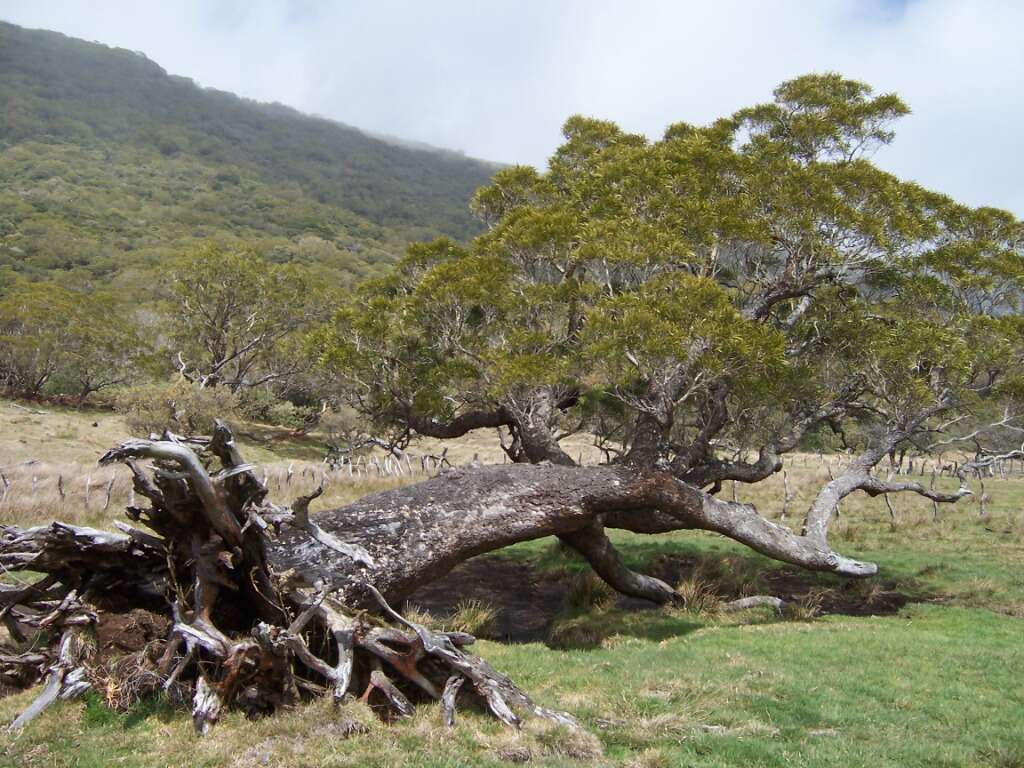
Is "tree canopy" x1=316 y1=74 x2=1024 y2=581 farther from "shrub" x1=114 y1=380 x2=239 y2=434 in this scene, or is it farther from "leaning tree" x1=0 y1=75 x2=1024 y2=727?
"shrub" x1=114 y1=380 x2=239 y2=434

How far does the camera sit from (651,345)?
10.1 meters

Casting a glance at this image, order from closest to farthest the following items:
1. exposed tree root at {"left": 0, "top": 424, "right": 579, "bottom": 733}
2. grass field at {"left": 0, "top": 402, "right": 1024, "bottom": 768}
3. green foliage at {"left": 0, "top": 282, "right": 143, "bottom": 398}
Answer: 1. grass field at {"left": 0, "top": 402, "right": 1024, "bottom": 768}
2. exposed tree root at {"left": 0, "top": 424, "right": 579, "bottom": 733}
3. green foliage at {"left": 0, "top": 282, "right": 143, "bottom": 398}

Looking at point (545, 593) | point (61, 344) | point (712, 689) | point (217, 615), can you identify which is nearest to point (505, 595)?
point (545, 593)

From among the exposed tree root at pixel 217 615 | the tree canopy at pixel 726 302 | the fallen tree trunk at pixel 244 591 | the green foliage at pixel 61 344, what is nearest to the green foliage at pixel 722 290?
the tree canopy at pixel 726 302

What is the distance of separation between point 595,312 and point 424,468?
17.0 metres

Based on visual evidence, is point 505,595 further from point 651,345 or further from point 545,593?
point 651,345

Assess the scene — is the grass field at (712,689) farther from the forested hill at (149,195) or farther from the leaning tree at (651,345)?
the forested hill at (149,195)

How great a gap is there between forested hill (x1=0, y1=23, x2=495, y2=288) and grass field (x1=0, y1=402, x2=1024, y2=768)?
226 feet

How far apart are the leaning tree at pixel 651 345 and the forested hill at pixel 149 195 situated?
64.8 m

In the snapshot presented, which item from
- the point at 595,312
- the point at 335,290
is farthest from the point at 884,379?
the point at 335,290

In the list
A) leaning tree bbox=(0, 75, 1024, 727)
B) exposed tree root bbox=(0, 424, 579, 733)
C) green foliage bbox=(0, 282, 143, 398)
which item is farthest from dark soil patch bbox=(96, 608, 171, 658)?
green foliage bbox=(0, 282, 143, 398)

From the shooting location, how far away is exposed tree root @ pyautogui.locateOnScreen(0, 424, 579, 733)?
18.6 feet

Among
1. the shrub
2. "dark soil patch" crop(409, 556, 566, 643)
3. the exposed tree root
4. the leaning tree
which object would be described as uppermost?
the leaning tree

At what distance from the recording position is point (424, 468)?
86.5ft
